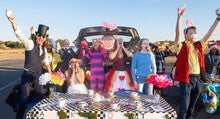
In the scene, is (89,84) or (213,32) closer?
(213,32)

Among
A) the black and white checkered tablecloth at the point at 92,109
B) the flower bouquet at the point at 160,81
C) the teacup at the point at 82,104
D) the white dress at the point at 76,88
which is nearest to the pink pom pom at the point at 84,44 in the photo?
the white dress at the point at 76,88

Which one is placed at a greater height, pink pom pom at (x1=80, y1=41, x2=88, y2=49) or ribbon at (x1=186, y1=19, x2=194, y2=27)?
ribbon at (x1=186, y1=19, x2=194, y2=27)

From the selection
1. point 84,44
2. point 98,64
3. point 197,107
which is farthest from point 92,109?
point 84,44

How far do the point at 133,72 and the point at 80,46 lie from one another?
2.47 m

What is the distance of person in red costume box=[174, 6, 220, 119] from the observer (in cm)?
654

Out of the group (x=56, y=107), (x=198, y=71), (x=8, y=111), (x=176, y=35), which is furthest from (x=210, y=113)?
(x=8, y=111)

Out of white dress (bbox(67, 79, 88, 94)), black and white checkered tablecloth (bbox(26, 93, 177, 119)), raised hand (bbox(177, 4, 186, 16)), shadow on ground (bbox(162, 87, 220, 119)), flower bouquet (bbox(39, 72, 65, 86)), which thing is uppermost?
raised hand (bbox(177, 4, 186, 16))

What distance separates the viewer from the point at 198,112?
8.96m

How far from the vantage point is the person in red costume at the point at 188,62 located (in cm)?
654

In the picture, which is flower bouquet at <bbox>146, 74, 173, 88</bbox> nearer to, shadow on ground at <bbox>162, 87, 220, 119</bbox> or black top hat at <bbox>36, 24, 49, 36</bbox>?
black top hat at <bbox>36, 24, 49, 36</bbox>

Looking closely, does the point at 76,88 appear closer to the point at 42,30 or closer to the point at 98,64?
the point at 42,30

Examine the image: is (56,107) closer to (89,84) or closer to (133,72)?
(133,72)

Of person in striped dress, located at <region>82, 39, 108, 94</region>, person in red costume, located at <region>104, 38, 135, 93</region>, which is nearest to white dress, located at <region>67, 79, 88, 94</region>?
person in red costume, located at <region>104, 38, 135, 93</region>

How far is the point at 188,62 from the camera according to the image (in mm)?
6598
